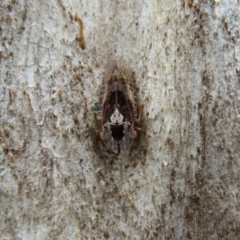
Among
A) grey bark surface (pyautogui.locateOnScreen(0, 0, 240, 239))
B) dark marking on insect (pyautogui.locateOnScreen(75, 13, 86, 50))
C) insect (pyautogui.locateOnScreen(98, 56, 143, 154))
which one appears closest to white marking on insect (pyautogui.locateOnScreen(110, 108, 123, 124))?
insect (pyautogui.locateOnScreen(98, 56, 143, 154))

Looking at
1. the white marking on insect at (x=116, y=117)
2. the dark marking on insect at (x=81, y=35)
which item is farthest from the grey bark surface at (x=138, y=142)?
the white marking on insect at (x=116, y=117)

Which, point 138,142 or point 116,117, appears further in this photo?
point 116,117

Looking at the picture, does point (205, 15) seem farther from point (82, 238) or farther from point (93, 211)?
point (82, 238)

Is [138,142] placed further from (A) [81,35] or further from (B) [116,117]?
(A) [81,35]

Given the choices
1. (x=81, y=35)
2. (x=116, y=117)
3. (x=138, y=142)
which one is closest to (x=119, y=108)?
(x=116, y=117)

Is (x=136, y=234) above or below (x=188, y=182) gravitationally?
below

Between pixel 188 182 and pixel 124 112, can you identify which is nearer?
pixel 188 182

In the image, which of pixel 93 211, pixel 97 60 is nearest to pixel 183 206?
pixel 93 211
